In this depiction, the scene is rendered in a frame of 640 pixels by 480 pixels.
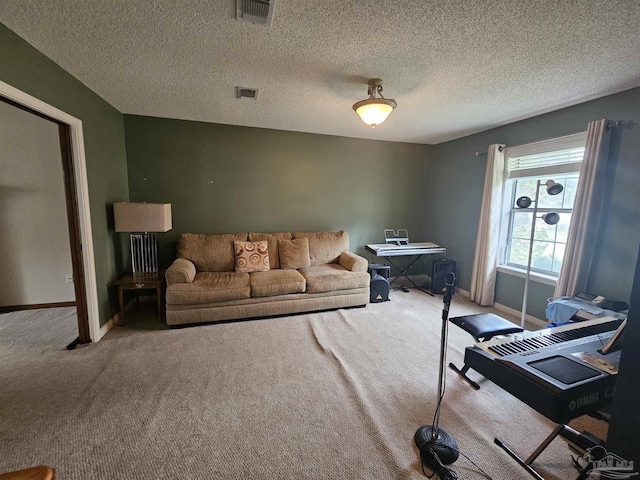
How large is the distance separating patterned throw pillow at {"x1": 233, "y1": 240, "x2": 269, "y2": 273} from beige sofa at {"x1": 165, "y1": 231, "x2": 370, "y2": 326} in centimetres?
8

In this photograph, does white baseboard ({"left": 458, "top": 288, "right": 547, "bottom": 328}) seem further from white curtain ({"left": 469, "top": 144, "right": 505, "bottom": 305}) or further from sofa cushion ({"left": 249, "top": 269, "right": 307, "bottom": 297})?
sofa cushion ({"left": 249, "top": 269, "right": 307, "bottom": 297})

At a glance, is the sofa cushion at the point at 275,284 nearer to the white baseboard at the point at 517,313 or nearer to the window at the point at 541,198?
the white baseboard at the point at 517,313

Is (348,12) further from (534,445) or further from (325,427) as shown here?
(534,445)

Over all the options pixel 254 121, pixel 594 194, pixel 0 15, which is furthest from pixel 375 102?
pixel 0 15

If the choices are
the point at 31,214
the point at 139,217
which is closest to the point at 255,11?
the point at 139,217

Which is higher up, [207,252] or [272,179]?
[272,179]

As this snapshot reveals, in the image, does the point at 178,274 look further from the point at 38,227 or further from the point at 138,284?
the point at 38,227

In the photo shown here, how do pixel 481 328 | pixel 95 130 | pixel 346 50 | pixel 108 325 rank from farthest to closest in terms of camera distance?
pixel 108 325
pixel 95 130
pixel 481 328
pixel 346 50

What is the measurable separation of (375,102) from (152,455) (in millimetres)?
2767

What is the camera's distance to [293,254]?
3742 millimetres

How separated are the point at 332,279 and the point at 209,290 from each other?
1.43m

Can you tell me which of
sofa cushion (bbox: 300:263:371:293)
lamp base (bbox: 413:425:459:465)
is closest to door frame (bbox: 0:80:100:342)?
sofa cushion (bbox: 300:263:371:293)

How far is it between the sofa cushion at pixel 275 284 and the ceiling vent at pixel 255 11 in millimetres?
2358

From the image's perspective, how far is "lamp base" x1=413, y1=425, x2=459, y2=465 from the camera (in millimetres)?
1449
